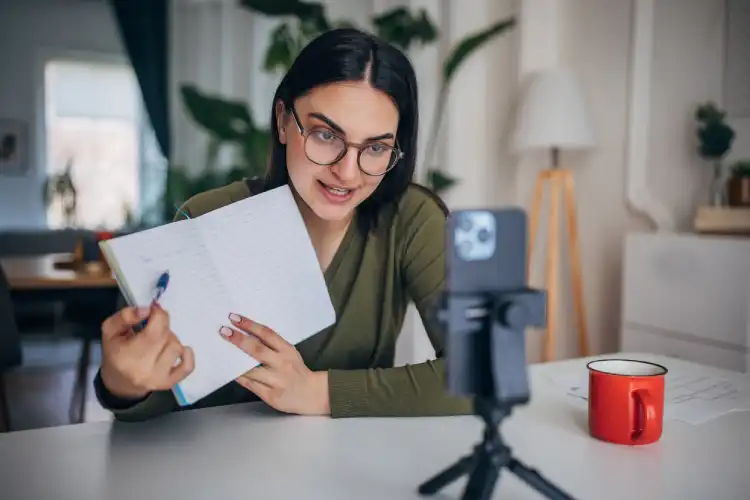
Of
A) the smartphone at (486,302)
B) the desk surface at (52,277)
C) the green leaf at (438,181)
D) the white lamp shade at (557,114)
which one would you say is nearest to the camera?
the smartphone at (486,302)

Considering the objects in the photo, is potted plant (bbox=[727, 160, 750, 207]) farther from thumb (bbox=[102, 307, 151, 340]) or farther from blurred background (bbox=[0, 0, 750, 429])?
thumb (bbox=[102, 307, 151, 340])

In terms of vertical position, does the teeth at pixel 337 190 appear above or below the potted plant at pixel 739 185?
below

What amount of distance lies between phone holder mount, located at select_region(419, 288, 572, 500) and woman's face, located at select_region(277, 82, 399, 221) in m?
0.43

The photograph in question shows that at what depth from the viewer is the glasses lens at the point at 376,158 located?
918mm

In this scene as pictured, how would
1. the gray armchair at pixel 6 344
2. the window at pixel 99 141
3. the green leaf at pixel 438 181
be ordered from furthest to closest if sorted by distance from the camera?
the window at pixel 99 141, the green leaf at pixel 438 181, the gray armchair at pixel 6 344

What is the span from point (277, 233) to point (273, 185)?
32 centimetres

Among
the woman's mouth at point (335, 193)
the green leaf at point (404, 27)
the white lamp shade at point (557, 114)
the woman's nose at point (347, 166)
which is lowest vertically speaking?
the woman's mouth at point (335, 193)

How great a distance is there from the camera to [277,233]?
766 millimetres

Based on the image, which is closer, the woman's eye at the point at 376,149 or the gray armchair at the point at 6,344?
the woman's eye at the point at 376,149

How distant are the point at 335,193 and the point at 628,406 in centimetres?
48

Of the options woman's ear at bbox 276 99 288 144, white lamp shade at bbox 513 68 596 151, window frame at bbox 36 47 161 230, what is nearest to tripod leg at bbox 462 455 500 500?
woman's ear at bbox 276 99 288 144

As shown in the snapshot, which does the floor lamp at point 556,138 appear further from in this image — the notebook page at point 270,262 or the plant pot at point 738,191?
the notebook page at point 270,262

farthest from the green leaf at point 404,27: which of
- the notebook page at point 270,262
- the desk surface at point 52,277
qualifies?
the notebook page at point 270,262

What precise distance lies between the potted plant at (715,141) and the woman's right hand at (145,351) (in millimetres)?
2090
